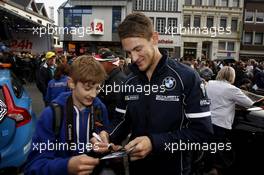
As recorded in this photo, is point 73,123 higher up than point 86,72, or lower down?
lower down

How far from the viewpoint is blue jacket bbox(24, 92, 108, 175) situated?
1.71 meters

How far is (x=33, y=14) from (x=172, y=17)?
2537 cm

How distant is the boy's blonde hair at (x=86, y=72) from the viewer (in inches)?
79.7

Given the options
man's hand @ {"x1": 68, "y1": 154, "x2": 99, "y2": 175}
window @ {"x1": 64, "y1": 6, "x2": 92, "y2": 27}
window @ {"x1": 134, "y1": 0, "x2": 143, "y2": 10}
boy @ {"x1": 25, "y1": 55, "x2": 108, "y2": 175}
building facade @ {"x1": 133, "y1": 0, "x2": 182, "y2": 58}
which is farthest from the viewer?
window @ {"x1": 134, "y1": 0, "x2": 143, "y2": 10}

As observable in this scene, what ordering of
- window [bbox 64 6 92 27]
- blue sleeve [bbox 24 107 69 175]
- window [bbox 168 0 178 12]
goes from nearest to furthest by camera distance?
blue sleeve [bbox 24 107 69 175]
window [bbox 64 6 92 27]
window [bbox 168 0 178 12]

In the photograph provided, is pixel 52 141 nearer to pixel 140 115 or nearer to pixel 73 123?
pixel 73 123

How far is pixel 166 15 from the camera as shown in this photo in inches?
1565

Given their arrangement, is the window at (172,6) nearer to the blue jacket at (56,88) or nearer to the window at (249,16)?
the window at (249,16)

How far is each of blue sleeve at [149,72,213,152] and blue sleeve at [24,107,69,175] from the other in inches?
21.2

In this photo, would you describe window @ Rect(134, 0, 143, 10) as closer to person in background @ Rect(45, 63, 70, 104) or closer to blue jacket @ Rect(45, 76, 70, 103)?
person in background @ Rect(45, 63, 70, 104)

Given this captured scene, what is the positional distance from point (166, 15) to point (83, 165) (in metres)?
39.6

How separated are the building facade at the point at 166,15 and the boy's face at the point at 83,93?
37.4 m

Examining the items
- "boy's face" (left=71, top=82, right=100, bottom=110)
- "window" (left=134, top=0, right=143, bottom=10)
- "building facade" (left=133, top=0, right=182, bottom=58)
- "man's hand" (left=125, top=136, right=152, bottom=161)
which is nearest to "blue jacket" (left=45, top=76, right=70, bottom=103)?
"boy's face" (left=71, top=82, right=100, bottom=110)

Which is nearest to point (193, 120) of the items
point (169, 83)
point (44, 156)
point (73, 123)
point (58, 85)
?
point (169, 83)
